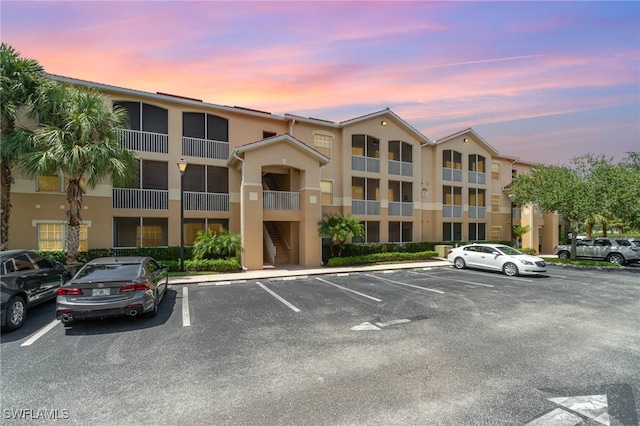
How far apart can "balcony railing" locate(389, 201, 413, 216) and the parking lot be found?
1403cm

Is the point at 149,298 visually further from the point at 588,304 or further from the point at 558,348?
the point at 588,304

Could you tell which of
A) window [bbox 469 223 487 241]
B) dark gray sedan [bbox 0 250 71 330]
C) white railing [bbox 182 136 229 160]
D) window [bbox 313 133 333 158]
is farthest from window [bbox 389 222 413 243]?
dark gray sedan [bbox 0 250 71 330]

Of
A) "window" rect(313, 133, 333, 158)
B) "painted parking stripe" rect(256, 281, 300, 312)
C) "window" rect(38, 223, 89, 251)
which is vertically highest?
"window" rect(313, 133, 333, 158)

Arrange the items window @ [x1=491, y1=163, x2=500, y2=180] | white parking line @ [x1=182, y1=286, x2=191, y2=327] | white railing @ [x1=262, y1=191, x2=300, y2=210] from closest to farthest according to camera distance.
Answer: white parking line @ [x1=182, y1=286, x2=191, y2=327]
white railing @ [x1=262, y1=191, x2=300, y2=210]
window @ [x1=491, y1=163, x2=500, y2=180]

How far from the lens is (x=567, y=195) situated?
19.9 metres

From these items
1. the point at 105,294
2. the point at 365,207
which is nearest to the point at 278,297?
the point at 105,294

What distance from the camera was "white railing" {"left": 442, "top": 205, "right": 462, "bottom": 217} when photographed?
26672 millimetres

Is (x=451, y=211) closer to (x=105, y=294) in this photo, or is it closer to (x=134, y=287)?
(x=134, y=287)

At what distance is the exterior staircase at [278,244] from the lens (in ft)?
66.5

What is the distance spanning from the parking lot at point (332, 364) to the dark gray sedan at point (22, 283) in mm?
413

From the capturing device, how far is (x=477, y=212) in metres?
28.5

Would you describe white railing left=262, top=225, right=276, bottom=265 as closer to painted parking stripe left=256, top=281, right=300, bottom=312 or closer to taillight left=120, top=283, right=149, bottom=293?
painted parking stripe left=256, top=281, right=300, bottom=312

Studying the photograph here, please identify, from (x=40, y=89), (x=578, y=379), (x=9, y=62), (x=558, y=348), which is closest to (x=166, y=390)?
(x=578, y=379)

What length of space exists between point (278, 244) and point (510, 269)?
13526 mm
